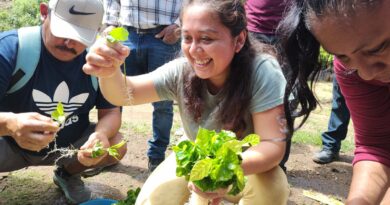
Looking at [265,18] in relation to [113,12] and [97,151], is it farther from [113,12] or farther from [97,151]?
[97,151]

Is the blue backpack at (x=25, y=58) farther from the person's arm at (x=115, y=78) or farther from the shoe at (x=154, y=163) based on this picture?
the shoe at (x=154, y=163)

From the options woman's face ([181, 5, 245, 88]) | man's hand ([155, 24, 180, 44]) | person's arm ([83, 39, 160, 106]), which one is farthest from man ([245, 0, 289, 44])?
person's arm ([83, 39, 160, 106])

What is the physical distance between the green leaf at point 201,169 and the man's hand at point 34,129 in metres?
0.86

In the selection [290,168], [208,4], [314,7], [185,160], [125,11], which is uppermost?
[314,7]

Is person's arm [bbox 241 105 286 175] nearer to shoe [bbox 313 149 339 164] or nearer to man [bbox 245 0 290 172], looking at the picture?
man [bbox 245 0 290 172]

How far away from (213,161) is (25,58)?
4.84 ft

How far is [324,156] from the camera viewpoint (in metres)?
4.24

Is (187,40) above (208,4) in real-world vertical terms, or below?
below

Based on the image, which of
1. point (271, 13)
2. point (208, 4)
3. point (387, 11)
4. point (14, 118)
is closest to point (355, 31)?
point (387, 11)

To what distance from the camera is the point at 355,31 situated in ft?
4.07

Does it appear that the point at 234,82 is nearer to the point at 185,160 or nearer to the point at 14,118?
the point at 185,160

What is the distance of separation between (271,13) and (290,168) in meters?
1.62

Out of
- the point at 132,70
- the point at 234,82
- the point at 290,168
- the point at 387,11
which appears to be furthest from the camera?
the point at 290,168

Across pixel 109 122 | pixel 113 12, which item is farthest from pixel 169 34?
pixel 109 122
